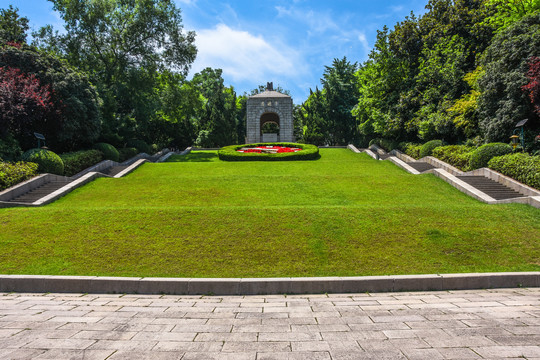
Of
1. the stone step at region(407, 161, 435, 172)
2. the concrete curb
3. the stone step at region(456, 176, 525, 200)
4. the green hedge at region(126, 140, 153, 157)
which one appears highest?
the green hedge at region(126, 140, 153, 157)

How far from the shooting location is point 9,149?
16.4 meters

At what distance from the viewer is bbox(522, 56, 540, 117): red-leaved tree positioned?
15.7 meters

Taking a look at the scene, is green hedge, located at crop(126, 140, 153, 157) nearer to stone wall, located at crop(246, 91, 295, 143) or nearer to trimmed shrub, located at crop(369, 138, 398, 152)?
stone wall, located at crop(246, 91, 295, 143)

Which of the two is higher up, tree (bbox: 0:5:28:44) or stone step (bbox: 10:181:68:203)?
tree (bbox: 0:5:28:44)

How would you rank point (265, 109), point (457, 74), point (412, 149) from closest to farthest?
point (457, 74) < point (412, 149) < point (265, 109)

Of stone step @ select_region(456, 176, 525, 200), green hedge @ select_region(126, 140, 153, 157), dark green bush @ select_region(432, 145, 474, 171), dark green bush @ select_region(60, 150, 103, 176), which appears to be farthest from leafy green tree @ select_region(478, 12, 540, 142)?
green hedge @ select_region(126, 140, 153, 157)

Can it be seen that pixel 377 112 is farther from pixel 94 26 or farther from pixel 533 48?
pixel 94 26

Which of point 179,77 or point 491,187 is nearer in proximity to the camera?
point 491,187

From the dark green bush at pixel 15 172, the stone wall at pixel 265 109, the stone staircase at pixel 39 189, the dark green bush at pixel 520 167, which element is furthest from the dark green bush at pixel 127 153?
the dark green bush at pixel 520 167

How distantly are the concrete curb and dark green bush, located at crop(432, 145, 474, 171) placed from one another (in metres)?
13.1

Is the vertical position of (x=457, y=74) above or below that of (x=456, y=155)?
above

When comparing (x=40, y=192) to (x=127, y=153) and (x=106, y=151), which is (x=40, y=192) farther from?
(x=127, y=153)

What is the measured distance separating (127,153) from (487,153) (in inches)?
955

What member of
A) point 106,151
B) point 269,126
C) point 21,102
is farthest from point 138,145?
point 269,126
